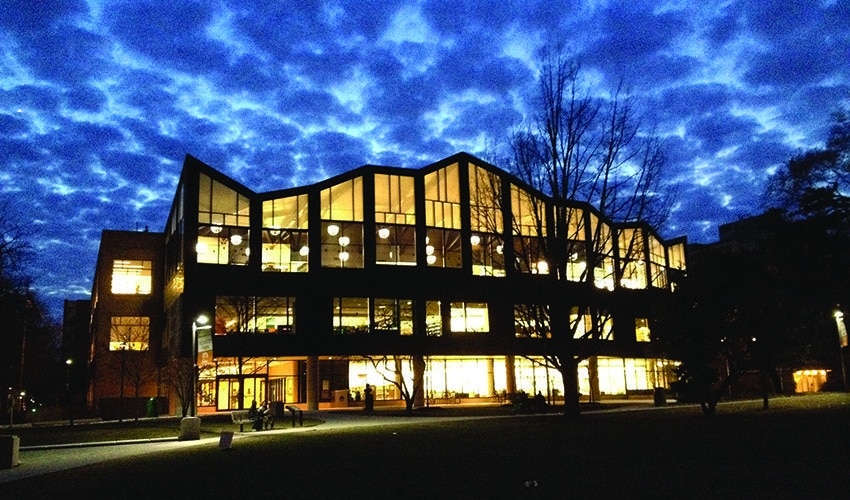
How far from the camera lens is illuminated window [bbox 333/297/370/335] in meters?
49.9

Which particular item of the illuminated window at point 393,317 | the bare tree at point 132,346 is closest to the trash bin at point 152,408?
the bare tree at point 132,346

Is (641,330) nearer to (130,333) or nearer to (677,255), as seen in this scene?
(677,255)

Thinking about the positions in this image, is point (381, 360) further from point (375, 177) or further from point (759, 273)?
point (759, 273)

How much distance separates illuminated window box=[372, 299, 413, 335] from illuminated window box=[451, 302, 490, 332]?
3.47m

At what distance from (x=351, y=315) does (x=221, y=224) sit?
1069 centimetres

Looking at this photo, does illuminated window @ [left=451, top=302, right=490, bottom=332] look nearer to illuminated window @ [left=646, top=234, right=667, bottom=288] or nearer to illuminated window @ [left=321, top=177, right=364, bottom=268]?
illuminated window @ [left=321, top=177, right=364, bottom=268]

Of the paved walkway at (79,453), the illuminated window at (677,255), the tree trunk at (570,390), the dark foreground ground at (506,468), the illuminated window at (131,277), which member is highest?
the illuminated window at (677,255)

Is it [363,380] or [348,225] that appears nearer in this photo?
Answer: [348,225]

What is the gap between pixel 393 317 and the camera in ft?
168

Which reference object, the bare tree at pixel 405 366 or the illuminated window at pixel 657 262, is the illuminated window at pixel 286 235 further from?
the illuminated window at pixel 657 262

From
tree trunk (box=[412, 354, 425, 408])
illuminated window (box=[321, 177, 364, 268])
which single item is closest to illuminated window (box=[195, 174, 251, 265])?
illuminated window (box=[321, 177, 364, 268])

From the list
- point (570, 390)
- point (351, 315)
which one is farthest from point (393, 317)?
point (570, 390)

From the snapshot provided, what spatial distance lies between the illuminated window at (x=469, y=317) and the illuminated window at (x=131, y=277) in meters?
25.8

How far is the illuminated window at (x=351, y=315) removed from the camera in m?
49.9
